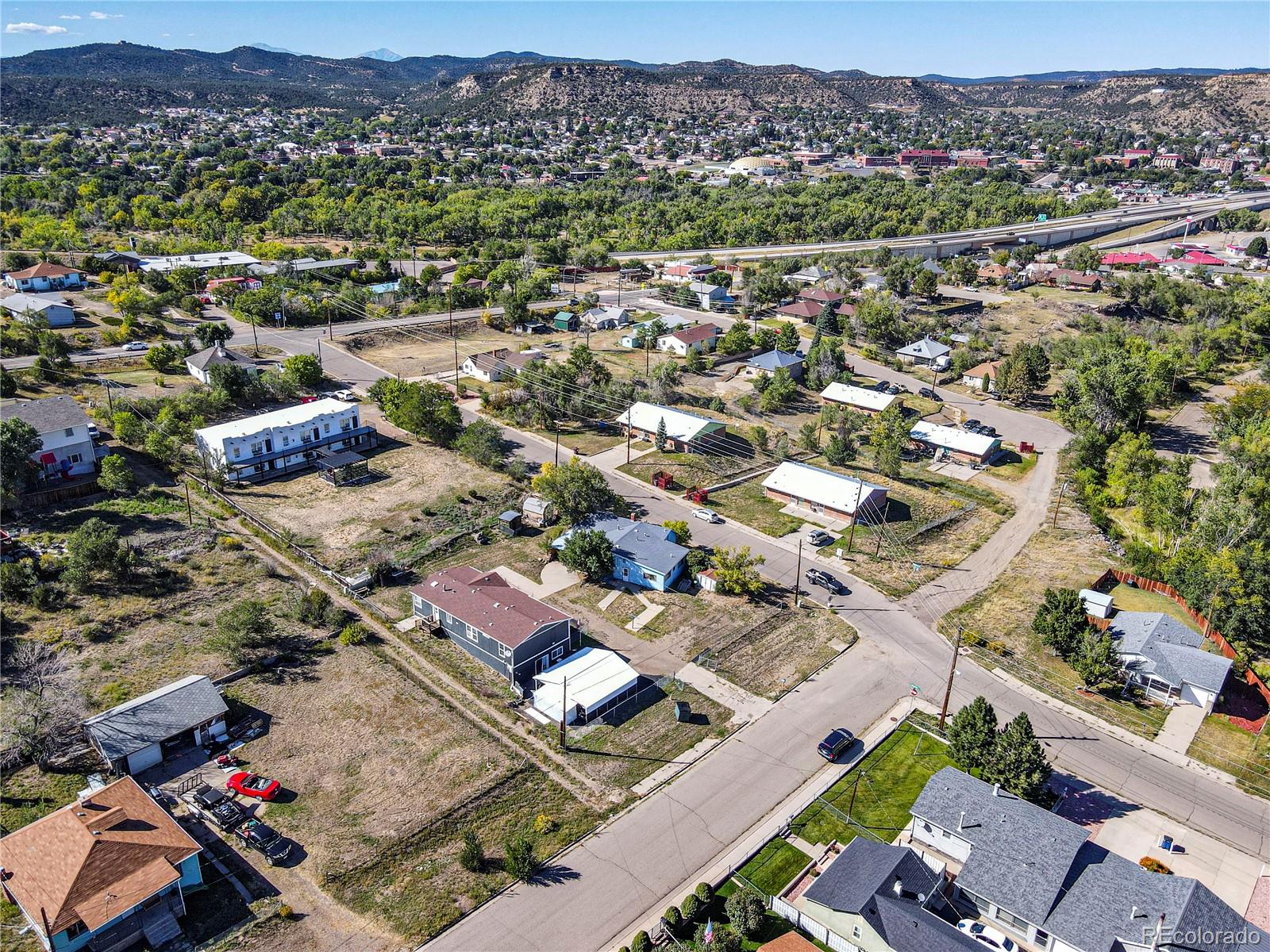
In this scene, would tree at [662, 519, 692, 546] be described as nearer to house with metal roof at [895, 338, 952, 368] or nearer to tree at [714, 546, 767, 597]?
tree at [714, 546, 767, 597]

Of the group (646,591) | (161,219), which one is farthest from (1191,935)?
(161,219)

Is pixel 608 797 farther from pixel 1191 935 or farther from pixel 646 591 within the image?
pixel 1191 935

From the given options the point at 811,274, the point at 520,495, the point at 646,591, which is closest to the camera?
the point at 646,591

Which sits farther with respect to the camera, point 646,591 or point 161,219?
point 161,219

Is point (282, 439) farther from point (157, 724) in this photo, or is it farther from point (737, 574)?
point (737, 574)

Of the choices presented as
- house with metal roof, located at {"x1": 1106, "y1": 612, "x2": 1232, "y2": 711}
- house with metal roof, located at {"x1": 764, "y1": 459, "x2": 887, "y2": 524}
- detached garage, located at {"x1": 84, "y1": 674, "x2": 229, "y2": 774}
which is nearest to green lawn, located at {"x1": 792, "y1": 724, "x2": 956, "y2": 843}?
house with metal roof, located at {"x1": 1106, "y1": 612, "x2": 1232, "y2": 711}

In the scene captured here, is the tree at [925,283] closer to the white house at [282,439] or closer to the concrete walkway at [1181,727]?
the white house at [282,439]

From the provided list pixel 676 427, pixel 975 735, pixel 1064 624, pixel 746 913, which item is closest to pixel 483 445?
pixel 676 427
